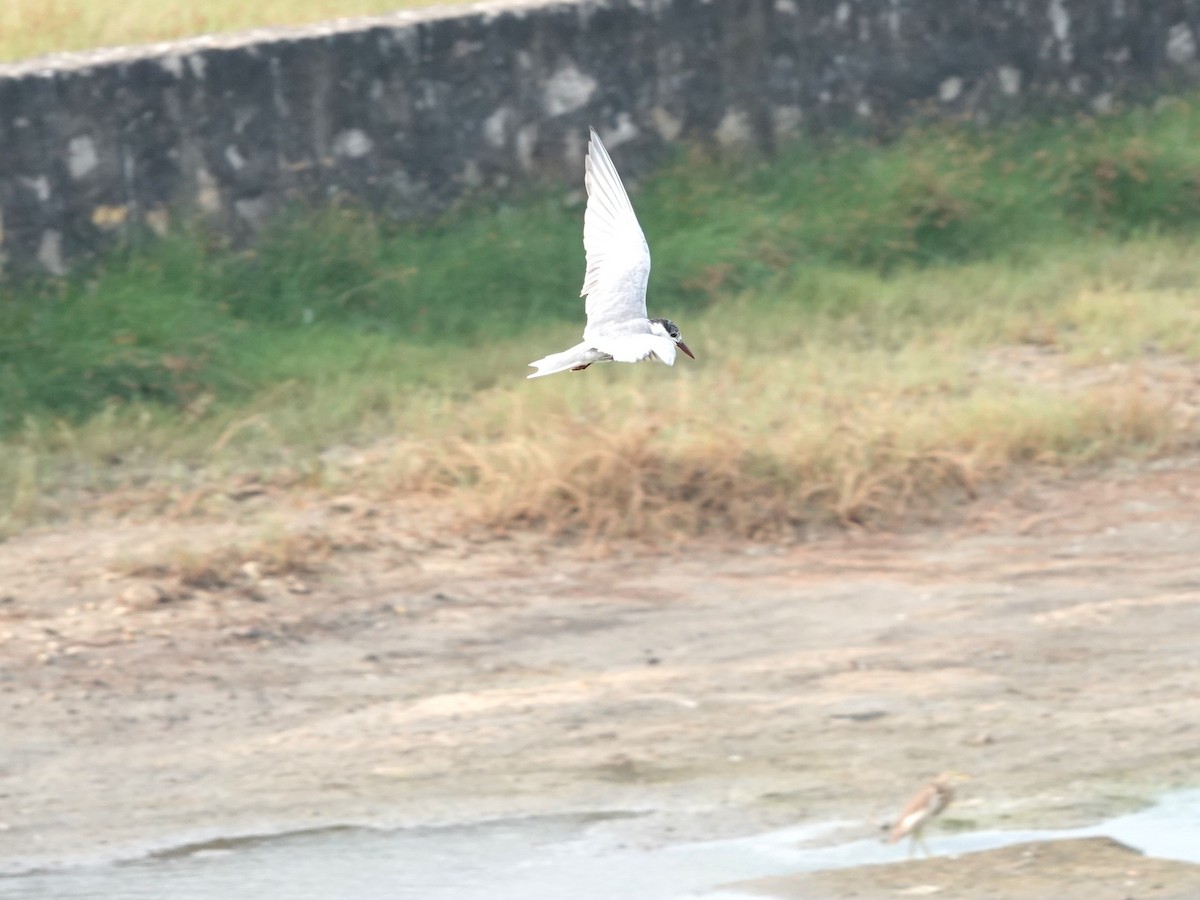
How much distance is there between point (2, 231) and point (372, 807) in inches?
134

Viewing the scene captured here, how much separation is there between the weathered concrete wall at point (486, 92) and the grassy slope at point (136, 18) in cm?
87

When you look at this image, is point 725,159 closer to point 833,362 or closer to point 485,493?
point 833,362

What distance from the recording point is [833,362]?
23.9ft

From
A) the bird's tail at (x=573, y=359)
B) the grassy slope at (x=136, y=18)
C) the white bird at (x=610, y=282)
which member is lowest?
A: the bird's tail at (x=573, y=359)

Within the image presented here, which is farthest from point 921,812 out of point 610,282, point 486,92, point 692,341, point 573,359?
point 486,92

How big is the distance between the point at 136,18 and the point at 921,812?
5676 mm

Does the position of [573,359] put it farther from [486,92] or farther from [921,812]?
[486,92]

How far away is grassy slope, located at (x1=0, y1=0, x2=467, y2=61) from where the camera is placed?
27.7ft

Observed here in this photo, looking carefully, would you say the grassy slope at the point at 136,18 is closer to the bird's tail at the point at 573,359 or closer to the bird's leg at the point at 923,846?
the bird's tail at the point at 573,359

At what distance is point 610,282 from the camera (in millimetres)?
4746

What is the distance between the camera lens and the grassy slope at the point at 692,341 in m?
6.34

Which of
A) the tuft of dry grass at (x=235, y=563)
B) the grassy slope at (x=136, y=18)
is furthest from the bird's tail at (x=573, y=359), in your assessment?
the grassy slope at (x=136, y=18)

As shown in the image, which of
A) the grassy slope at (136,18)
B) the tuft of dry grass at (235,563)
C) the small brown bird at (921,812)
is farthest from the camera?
the grassy slope at (136,18)

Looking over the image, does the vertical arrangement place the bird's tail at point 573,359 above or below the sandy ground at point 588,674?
above
